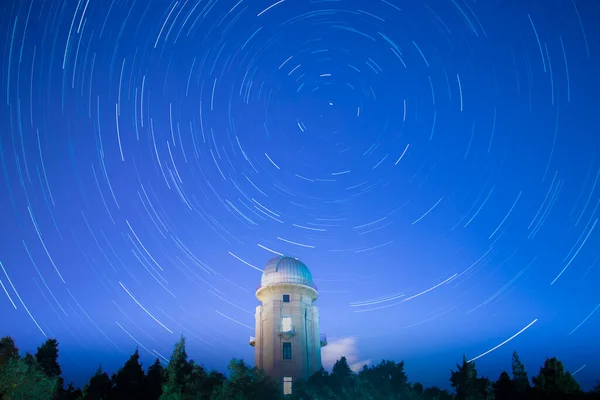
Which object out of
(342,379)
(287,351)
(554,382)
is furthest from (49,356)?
(554,382)

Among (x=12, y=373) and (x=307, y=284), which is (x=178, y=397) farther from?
(x=307, y=284)

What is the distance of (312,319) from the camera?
48750 mm

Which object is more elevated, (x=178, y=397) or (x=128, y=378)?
(x=128, y=378)

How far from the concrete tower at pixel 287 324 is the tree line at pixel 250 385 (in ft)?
7.83

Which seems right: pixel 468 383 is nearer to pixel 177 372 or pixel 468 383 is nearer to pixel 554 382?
pixel 554 382

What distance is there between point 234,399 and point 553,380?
24769 mm

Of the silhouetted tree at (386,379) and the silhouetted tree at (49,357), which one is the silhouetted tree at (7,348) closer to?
the silhouetted tree at (49,357)

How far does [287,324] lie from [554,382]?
24435 millimetres

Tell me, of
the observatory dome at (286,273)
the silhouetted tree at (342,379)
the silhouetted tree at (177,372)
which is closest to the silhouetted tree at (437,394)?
the silhouetted tree at (342,379)

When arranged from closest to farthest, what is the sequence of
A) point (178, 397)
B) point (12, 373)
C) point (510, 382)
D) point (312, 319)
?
point (178, 397) → point (12, 373) → point (510, 382) → point (312, 319)

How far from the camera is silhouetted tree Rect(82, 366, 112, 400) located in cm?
3491

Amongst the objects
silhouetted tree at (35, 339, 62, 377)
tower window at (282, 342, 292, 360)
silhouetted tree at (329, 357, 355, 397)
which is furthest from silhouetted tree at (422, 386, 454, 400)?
silhouetted tree at (35, 339, 62, 377)

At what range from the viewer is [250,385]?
34812mm

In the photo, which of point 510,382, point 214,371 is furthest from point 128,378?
point 510,382
